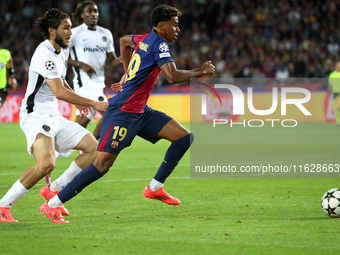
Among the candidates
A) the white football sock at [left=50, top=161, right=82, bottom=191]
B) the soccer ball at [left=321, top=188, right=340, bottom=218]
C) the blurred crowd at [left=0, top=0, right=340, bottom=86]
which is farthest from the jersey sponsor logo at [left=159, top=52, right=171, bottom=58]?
the blurred crowd at [left=0, top=0, right=340, bottom=86]

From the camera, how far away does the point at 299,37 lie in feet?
85.9

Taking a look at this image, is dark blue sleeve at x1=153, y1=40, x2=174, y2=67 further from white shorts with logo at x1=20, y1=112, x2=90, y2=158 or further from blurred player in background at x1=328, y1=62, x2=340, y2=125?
blurred player in background at x1=328, y1=62, x2=340, y2=125

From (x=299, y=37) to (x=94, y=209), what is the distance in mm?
20520

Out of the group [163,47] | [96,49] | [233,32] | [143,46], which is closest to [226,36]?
[233,32]

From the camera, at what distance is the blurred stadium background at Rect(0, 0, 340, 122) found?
23984 millimetres

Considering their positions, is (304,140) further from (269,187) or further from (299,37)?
(299,37)

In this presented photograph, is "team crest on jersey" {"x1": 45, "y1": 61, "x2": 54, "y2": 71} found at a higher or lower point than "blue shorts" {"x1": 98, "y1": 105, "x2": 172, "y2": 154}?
higher

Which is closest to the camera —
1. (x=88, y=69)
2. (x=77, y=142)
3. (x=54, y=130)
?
(x=54, y=130)

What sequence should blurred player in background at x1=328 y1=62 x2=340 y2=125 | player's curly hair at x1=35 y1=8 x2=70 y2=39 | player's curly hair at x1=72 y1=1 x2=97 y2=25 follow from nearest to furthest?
player's curly hair at x1=35 y1=8 x2=70 y2=39, player's curly hair at x1=72 y1=1 x2=97 y2=25, blurred player in background at x1=328 y1=62 x2=340 y2=125

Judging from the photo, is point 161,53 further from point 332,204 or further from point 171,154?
point 332,204

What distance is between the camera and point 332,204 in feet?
21.1

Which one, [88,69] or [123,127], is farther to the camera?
[88,69]

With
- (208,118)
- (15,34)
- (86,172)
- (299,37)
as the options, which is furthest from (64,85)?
(15,34)

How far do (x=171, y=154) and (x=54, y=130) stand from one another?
1396 mm
